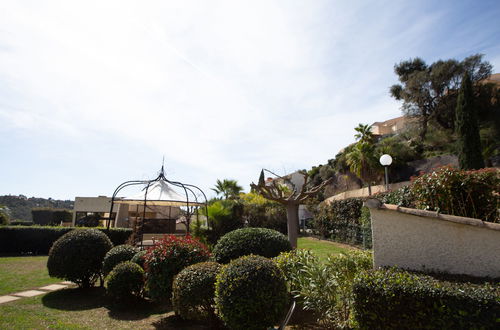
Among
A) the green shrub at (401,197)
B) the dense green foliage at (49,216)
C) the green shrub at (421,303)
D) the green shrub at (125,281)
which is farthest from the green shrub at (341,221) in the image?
the dense green foliage at (49,216)

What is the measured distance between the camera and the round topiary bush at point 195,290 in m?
4.66

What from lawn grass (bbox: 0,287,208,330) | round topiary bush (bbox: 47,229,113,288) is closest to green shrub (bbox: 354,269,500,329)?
lawn grass (bbox: 0,287,208,330)

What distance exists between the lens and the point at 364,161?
24938mm

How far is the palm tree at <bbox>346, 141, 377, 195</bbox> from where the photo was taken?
24.4 metres

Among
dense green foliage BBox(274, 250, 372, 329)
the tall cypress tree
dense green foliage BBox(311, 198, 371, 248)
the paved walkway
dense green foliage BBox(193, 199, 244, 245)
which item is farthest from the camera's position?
the tall cypress tree

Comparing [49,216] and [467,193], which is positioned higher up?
[49,216]

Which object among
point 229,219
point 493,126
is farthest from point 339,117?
point 493,126

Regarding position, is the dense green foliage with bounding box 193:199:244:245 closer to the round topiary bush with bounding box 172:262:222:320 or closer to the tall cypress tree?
the round topiary bush with bounding box 172:262:222:320

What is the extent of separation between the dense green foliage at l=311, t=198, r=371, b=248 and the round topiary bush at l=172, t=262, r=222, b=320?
A: 24.6 ft

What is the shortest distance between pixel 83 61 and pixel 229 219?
9921 millimetres

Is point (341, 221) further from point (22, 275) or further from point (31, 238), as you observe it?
point (31, 238)

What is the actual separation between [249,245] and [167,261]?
1.67m

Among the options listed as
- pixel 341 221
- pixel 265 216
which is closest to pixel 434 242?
pixel 341 221

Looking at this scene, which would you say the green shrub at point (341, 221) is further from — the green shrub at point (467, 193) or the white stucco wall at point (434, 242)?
the white stucco wall at point (434, 242)
